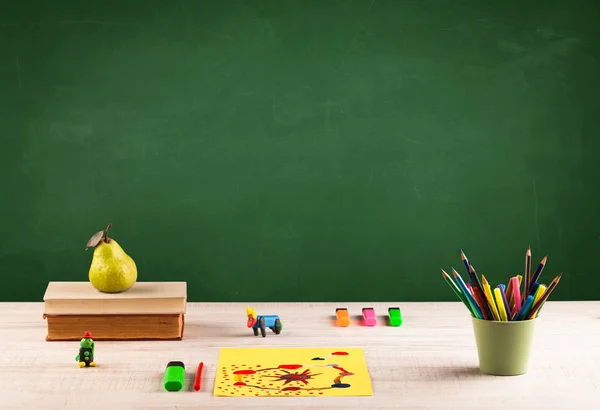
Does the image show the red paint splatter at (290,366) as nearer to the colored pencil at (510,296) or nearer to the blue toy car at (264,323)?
the blue toy car at (264,323)

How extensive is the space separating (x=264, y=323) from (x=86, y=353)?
394mm

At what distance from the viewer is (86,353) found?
155 cm

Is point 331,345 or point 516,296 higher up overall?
point 516,296

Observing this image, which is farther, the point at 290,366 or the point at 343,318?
the point at 343,318

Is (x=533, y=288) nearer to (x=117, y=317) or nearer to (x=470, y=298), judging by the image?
(x=470, y=298)

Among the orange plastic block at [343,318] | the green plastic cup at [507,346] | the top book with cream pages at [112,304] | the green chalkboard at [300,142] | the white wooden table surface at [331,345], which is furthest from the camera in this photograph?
the green chalkboard at [300,142]

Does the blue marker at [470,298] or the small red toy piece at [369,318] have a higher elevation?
the blue marker at [470,298]

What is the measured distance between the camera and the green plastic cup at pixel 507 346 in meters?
1.51

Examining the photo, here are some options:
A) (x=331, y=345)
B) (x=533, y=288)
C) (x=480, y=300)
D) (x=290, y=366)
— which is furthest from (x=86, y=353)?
(x=533, y=288)

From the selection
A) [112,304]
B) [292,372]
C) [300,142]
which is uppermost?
[300,142]

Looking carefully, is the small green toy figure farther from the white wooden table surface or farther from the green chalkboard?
the green chalkboard

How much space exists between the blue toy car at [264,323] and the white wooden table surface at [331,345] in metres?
0.02

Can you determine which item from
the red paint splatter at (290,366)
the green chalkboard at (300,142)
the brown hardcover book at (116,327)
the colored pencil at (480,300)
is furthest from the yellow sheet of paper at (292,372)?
the green chalkboard at (300,142)

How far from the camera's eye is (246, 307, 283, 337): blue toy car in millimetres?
1756
